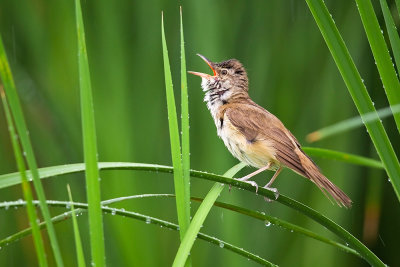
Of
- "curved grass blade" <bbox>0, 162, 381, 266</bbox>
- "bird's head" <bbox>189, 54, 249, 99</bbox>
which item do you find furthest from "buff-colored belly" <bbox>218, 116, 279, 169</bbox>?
"curved grass blade" <bbox>0, 162, 381, 266</bbox>

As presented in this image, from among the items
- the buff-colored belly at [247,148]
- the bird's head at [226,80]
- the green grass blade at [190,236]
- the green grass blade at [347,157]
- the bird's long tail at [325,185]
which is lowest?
the green grass blade at [190,236]

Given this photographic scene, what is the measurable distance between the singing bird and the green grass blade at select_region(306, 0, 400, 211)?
2.76 feet

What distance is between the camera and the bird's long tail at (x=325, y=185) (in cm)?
241

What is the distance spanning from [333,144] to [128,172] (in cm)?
110

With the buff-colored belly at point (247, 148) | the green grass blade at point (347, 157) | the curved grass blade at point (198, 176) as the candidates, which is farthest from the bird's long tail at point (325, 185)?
the curved grass blade at point (198, 176)

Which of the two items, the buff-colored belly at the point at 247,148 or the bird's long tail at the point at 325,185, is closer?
the bird's long tail at the point at 325,185

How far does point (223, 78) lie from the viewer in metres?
3.56

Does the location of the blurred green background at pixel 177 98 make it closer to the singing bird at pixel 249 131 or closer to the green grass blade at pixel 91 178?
the singing bird at pixel 249 131

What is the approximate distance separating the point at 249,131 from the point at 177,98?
435 millimetres

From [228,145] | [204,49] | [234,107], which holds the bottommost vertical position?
[228,145]

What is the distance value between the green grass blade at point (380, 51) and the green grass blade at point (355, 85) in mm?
66

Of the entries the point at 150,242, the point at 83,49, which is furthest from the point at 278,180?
the point at 83,49

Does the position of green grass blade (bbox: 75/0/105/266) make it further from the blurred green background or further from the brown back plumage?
the blurred green background

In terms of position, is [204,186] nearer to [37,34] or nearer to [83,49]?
[37,34]
